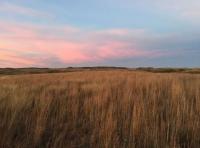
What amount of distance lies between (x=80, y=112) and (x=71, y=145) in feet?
5.99

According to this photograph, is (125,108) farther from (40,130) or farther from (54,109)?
(40,130)

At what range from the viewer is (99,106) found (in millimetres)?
5656

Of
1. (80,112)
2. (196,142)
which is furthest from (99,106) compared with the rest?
(196,142)

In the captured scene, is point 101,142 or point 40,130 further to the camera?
point 40,130

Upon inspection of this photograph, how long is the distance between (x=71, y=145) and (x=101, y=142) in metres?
0.41

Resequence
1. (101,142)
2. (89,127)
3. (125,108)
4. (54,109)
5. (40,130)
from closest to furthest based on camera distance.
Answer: (101,142), (40,130), (89,127), (125,108), (54,109)

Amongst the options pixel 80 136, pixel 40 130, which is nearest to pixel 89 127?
pixel 80 136

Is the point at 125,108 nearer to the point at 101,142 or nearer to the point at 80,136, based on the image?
the point at 80,136

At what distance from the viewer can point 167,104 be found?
593 centimetres

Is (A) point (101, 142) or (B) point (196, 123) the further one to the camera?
(B) point (196, 123)

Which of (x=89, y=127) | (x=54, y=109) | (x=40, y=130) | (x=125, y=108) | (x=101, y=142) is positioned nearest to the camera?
(x=101, y=142)

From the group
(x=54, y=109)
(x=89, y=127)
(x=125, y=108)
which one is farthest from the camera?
(x=54, y=109)

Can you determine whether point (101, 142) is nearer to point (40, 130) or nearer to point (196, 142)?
point (40, 130)

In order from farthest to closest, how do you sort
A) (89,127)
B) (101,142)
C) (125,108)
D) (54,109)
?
1. (54,109)
2. (125,108)
3. (89,127)
4. (101,142)
